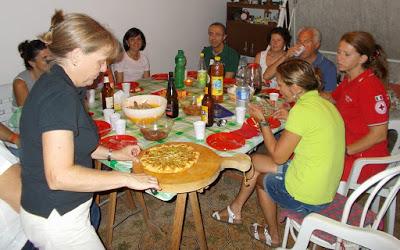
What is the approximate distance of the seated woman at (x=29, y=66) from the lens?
2.39 m

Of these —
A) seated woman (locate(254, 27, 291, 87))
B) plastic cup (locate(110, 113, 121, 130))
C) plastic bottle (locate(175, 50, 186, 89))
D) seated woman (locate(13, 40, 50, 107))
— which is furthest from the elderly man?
seated woman (locate(13, 40, 50, 107))

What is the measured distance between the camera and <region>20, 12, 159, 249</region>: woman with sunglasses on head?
112 centimetres

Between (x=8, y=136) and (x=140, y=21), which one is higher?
(x=140, y=21)

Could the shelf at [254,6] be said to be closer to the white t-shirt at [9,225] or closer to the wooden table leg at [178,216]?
the wooden table leg at [178,216]

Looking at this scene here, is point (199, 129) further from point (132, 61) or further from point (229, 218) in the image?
point (132, 61)

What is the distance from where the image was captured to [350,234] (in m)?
1.21

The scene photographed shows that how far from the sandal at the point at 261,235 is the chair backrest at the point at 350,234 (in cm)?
85

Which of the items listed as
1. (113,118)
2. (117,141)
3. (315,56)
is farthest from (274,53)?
(117,141)

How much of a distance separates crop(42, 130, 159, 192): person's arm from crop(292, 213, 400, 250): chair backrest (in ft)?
2.42

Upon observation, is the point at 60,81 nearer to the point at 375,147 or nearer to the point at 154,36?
the point at 375,147

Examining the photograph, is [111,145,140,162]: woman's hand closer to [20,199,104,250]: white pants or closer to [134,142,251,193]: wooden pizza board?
[134,142,251,193]: wooden pizza board

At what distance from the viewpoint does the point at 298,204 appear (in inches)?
71.1

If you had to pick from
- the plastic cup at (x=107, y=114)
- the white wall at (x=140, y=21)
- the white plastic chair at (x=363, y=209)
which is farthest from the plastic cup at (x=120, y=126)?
the white wall at (x=140, y=21)

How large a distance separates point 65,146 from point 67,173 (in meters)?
0.10
